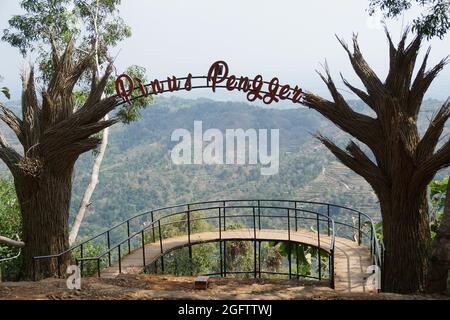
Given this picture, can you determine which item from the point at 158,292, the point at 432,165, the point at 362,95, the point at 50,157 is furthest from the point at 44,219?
the point at 432,165

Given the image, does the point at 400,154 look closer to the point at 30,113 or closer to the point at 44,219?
the point at 44,219

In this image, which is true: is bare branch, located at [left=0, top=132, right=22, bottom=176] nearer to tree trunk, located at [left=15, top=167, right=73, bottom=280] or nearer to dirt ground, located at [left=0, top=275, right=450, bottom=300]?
tree trunk, located at [left=15, top=167, right=73, bottom=280]

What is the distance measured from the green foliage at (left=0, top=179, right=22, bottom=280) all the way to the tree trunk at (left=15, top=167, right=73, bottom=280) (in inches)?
139

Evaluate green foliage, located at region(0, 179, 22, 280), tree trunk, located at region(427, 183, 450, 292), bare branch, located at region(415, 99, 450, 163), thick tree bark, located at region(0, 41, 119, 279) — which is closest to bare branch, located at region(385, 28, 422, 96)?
bare branch, located at region(415, 99, 450, 163)

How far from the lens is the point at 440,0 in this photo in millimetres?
10062

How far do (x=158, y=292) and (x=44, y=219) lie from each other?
3726mm

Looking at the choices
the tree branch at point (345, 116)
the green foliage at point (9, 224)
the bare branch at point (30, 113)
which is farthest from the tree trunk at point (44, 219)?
the tree branch at point (345, 116)

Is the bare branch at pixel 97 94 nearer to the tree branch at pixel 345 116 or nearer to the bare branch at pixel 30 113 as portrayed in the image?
the bare branch at pixel 30 113

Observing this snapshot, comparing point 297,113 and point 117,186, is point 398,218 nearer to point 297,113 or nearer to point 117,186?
point 117,186

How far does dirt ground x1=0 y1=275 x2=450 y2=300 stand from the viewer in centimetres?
753

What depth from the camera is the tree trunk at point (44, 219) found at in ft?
34.5

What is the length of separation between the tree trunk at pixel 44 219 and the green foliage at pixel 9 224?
3.52 m

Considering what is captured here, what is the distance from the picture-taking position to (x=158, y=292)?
7.89m

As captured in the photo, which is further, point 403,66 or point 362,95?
point 362,95
